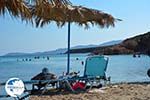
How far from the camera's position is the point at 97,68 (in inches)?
394

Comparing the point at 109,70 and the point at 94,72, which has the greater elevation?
the point at 94,72

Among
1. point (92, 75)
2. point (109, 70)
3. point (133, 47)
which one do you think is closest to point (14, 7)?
point (92, 75)

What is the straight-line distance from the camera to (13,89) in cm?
598

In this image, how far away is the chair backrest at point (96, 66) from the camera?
998 centimetres

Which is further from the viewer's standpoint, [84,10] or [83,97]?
[84,10]

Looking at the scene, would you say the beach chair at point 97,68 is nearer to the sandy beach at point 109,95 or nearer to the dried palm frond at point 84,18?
the sandy beach at point 109,95

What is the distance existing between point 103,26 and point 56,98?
223 centimetres

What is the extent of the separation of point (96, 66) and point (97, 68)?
55 mm

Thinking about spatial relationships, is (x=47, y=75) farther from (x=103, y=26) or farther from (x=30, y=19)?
(x=30, y=19)

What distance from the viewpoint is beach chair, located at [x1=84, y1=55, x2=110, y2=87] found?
32.6 feet

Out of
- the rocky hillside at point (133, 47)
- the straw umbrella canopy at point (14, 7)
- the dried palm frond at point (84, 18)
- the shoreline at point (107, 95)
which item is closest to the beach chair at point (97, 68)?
the shoreline at point (107, 95)

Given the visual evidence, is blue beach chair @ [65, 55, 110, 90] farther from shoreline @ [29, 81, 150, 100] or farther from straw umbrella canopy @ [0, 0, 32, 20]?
straw umbrella canopy @ [0, 0, 32, 20]

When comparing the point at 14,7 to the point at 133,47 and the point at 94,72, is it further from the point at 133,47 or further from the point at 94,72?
the point at 133,47

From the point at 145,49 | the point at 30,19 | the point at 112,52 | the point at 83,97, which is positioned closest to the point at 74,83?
the point at 83,97
